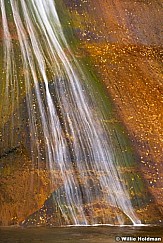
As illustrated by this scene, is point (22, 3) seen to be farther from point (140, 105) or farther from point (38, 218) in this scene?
point (38, 218)

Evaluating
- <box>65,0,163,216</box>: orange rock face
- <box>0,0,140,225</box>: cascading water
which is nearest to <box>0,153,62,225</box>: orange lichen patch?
<box>0,0,140,225</box>: cascading water

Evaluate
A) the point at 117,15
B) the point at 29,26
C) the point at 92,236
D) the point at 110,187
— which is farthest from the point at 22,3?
the point at 92,236

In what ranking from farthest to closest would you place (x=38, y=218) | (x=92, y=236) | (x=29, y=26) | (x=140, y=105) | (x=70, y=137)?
1. (x=29, y=26)
2. (x=140, y=105)
3. (x=70, y=137)
4. (x=38, y=218)
5. (x=92, y=236)

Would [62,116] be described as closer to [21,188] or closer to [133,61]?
[21,188]

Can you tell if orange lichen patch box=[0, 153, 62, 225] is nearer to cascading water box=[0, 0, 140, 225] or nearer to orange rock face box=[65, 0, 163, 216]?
cascading water box=[0, 0, 140, 225]

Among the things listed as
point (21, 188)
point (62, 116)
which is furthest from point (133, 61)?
point (21, 188)

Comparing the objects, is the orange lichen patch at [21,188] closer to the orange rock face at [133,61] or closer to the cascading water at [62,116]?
the cascading water at [62,116]

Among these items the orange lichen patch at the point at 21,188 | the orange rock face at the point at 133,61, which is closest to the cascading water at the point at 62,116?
the orange lichen patch at the point at 21,188

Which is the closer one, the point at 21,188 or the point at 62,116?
the point at 21,188

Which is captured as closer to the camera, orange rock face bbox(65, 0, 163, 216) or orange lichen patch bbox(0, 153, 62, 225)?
orange lichen patch bbox(0, 153, 62, 225)
